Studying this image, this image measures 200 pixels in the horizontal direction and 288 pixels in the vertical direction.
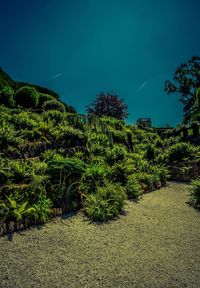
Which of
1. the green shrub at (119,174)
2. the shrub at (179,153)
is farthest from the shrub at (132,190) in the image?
the shrub at (179,153)

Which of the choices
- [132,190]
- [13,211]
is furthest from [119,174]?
[13,211]

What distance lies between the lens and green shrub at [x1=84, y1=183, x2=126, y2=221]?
16.8 ft

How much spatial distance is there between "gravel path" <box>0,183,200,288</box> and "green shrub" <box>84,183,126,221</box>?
0.21m

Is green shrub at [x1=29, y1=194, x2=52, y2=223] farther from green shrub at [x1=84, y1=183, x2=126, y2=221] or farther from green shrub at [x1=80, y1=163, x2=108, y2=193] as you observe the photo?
green shrub at [x1=80, y1=163, x2=108, y2=193]

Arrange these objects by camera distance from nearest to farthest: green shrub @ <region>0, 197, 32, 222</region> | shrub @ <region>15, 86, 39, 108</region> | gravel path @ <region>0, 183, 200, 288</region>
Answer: gravel path @ <region>0, 183, 200, 288</region>
green shrub @ <region>0, 197, 32, 222</region>
shrub @ <region>15, 86, 39, 108</region>

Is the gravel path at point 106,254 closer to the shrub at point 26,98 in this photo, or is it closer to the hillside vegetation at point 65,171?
the hillside vegetation at point 65,171

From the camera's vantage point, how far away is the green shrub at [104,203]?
5.11 metres

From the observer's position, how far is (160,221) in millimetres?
5141

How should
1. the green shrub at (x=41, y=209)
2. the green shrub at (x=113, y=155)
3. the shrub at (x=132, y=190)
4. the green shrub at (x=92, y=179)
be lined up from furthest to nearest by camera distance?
1. the green shrub at (x=113, y=155)
2. the shrub at (x=132, y=190)
3. the green shrub at (x=92, y=179)
4. the green shrub at (x=41, y=209)

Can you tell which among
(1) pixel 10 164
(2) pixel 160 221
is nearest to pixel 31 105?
(1) pixel 10 164

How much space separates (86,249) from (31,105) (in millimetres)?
13831

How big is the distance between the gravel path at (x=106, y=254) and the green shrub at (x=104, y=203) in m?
0.21

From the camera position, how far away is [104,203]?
17.5ft

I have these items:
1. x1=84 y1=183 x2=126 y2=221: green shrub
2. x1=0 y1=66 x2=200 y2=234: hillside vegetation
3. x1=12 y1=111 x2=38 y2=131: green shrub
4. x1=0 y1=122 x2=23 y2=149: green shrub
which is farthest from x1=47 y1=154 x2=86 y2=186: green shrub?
x1=12 y1=111 x2=38 y2=131: green shrub
